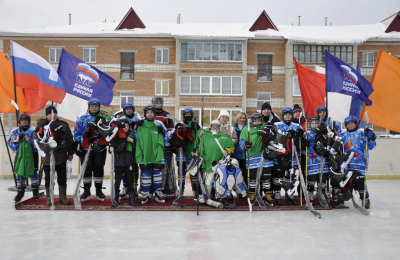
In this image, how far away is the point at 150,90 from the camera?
96.0 ft

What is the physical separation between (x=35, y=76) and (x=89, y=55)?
23358 mm

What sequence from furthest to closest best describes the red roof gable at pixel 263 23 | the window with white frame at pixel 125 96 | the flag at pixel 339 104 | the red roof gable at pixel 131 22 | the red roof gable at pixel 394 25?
the red roof gable at pixel 394 25 < the red roof gable at pixel 263 23 < the red roof gable at pixel 131 22 < the window with white frame at pixel 125 96 < the flag at pixel 339 104

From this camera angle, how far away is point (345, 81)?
281 inches

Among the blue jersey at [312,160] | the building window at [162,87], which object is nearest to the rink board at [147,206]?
the blue jersey at [312,160]

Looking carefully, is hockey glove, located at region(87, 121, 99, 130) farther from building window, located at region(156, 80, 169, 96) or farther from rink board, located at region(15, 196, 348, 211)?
building window, located at region(156, 80, 169, 96)

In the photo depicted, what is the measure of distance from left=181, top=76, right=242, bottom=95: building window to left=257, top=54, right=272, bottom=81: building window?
2389 millimetres

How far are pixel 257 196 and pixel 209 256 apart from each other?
9.49ft

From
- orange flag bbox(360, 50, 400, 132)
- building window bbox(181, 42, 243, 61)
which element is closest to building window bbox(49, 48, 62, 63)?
building window bbox(181, 42, 243, 61)

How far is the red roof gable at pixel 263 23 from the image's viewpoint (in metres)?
30.9

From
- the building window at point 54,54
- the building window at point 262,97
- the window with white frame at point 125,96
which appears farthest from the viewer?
the building window at point 262,97

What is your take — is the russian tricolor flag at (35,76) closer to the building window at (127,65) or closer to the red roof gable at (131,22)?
the building window at (127,65)

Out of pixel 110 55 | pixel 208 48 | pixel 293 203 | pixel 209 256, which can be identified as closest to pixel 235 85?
pixel 208 48

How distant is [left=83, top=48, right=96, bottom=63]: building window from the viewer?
28.9 metres

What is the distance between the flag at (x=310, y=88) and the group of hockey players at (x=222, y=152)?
1.19m
